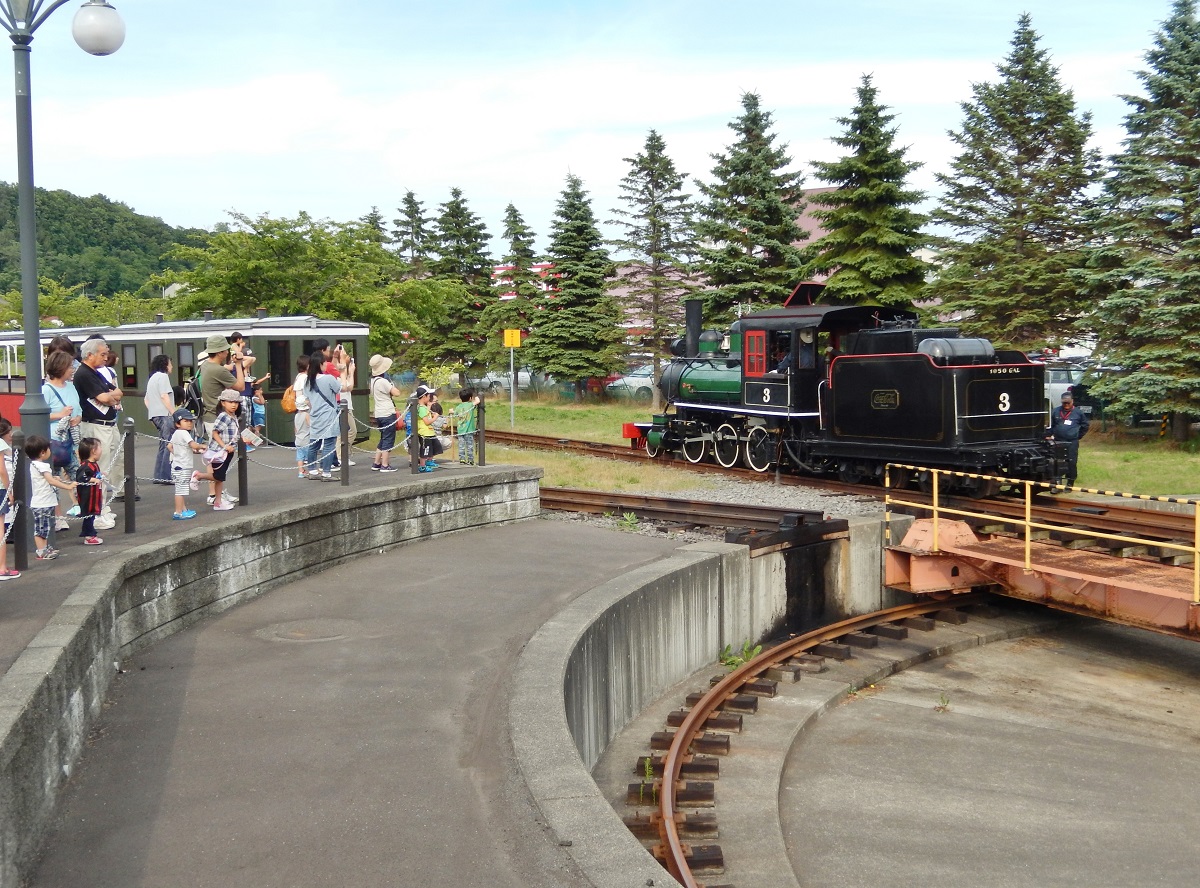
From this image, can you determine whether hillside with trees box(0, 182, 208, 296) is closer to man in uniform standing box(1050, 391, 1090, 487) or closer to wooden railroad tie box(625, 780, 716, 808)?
man in uniform standing box(1050, 391, 1090, 487)

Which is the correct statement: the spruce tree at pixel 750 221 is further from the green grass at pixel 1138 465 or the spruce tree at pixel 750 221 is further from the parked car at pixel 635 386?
the green grass at pixel 1138 465

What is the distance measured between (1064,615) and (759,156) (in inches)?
949

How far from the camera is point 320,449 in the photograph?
12.9 m

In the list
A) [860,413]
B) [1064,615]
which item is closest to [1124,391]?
[860,413]

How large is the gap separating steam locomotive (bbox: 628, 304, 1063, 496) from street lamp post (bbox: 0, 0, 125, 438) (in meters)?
11.2

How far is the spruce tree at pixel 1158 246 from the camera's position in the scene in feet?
77.1

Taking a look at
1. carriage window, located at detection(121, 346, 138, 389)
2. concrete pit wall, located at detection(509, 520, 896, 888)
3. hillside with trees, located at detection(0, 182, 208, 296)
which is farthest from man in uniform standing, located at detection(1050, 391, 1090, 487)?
hillside with trees, located at detection(0, 182, 208, 296)

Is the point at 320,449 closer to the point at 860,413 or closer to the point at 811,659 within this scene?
the point at 811,659

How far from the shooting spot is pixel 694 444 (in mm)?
21406

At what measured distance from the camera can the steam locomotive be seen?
51.6ft

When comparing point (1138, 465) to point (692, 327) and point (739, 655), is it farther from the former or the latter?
point (739, 655)

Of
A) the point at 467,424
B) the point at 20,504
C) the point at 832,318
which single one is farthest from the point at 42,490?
the point at 832,318

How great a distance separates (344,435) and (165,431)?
2000 mm

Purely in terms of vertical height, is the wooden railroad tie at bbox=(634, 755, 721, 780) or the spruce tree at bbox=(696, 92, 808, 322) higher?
the spruce tree at bbox=(696, 92, 808, 322)
